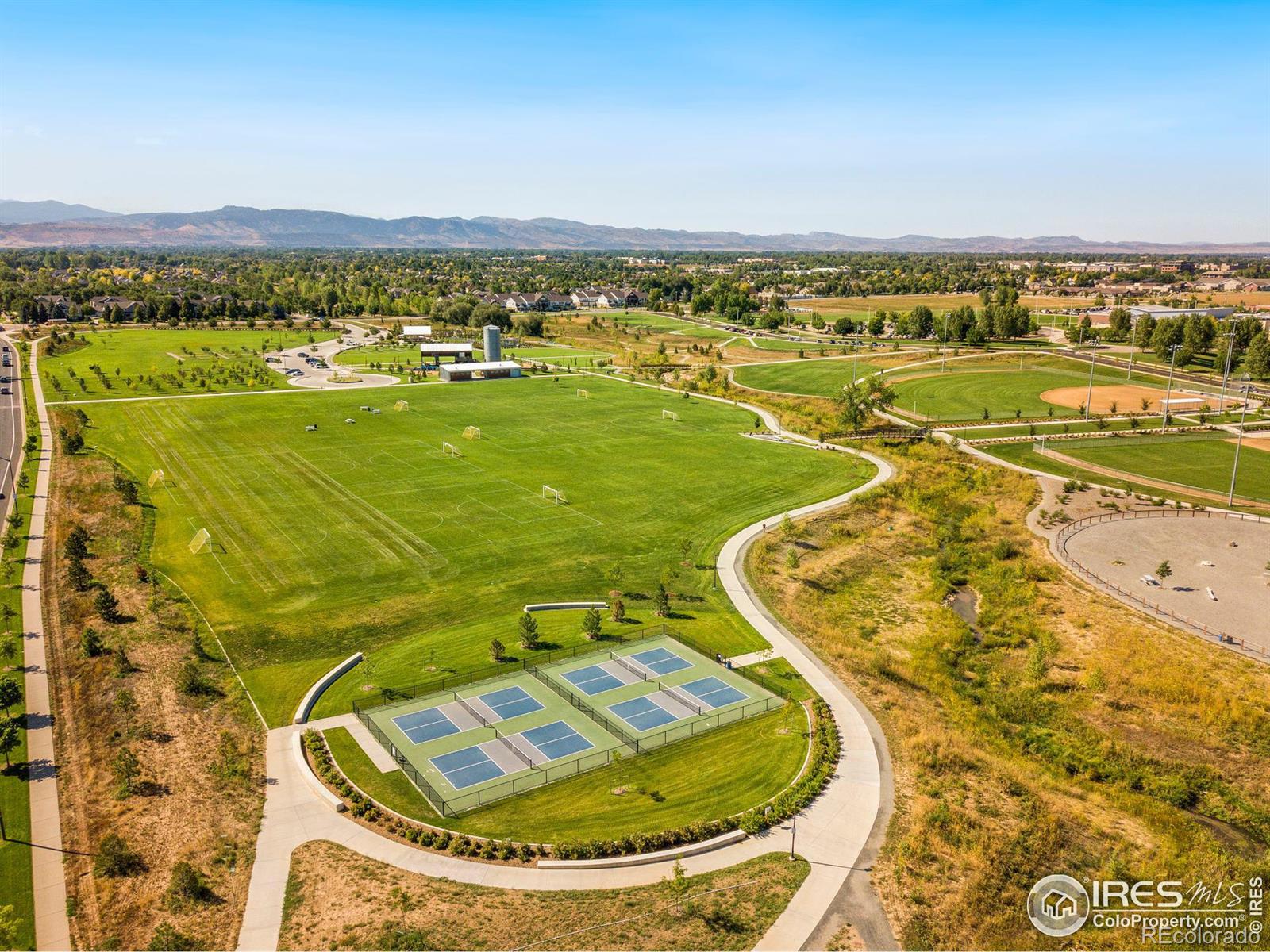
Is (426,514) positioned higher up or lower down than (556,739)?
higher up

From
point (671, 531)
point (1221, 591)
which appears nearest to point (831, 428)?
point (671, 531)

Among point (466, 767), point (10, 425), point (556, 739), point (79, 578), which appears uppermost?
point (10, 425)

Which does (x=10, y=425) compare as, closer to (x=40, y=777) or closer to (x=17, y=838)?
(x=40, y=777)

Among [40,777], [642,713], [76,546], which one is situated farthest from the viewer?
[76,546]

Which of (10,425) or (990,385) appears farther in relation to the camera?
(990,385)

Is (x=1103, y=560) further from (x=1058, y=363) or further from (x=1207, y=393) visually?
(x=1058, y=363)

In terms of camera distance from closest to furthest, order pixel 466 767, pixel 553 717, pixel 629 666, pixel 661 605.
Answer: pixel 466 767 < pixel 553 717 < pixel 629 666 < pixel 661 605

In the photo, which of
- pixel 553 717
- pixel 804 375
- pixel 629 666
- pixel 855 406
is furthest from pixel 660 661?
pixel 804 375

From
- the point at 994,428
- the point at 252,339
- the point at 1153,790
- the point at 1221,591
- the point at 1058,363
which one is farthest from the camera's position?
the point at 252,339

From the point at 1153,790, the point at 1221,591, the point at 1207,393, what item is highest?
the point at 1207,393
